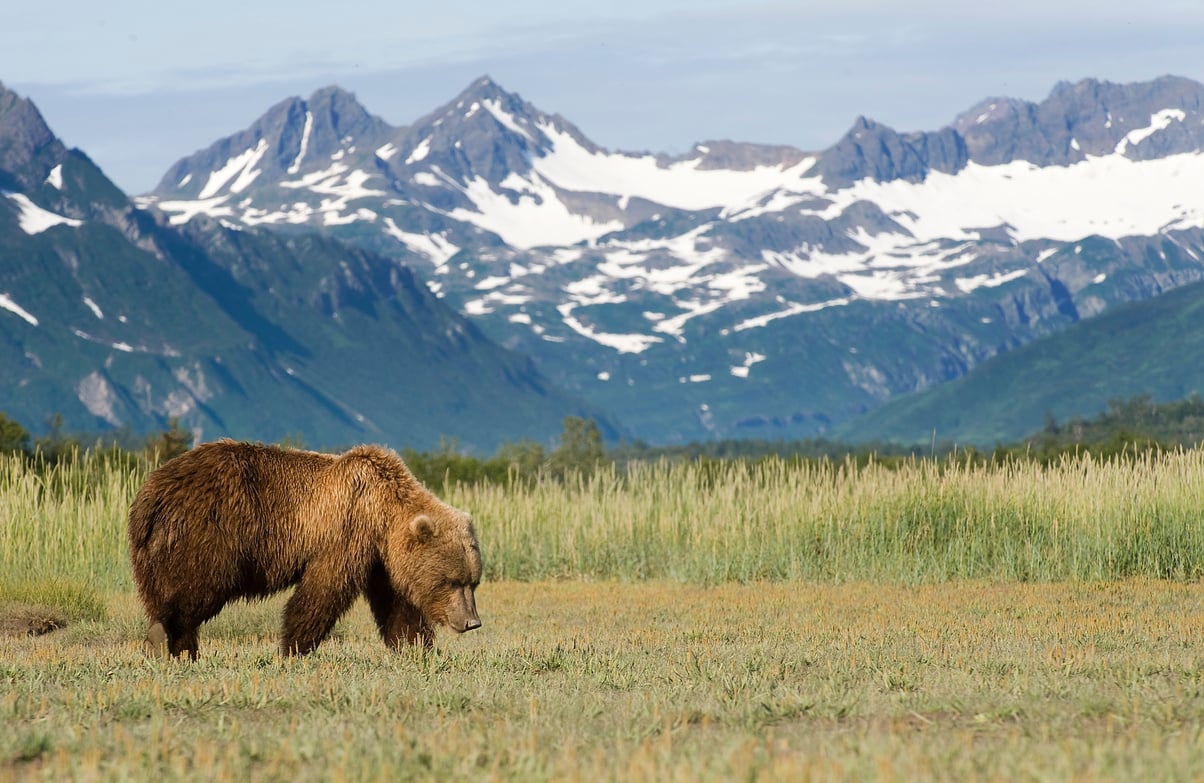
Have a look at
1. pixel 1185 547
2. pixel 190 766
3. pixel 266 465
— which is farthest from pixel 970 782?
pixel 1185 547

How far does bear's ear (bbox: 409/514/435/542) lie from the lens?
1083 cm

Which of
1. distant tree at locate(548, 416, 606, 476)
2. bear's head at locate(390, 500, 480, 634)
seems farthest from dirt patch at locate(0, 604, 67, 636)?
distant tree at locate(548, 416, 606, 476)

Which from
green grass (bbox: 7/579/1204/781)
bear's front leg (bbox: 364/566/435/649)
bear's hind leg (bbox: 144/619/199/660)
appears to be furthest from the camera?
bear's front leg (bbox: 364/566/435/649)

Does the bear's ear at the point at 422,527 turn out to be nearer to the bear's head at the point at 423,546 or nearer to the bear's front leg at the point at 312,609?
the bear's head at the point at 423,546

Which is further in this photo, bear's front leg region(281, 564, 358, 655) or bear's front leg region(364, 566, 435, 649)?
bear's front leg region(364, 566, 435, 649)

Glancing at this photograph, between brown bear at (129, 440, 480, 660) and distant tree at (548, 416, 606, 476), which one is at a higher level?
brown bear at (129, 440, 480, 660)

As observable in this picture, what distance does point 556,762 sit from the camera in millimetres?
6566

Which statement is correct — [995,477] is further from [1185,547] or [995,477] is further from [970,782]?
[970,782]

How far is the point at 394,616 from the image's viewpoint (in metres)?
11.5

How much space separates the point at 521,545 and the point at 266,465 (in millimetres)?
11435

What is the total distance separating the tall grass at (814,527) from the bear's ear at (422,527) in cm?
905

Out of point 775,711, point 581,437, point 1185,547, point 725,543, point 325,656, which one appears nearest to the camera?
point 775,711

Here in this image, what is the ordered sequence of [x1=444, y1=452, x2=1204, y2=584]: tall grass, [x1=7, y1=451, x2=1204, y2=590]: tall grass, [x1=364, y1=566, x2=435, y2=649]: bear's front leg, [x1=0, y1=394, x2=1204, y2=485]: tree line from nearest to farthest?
1. [x1=364, y1=566, x2=435, y2=649]: bear's front leg
2. [x1=7, y1=451, x2=1204, y2=590]: tall grass
3. [x1=444, y1=452, x2=1204, y2=584]: tall grass
4. [x1=0, y1=394, x2=1204, y2=485]: tree line

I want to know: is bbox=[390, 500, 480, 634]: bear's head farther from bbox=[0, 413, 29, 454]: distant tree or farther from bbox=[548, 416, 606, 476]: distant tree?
bbox=[548, 416, 606, 476]: distant tree
